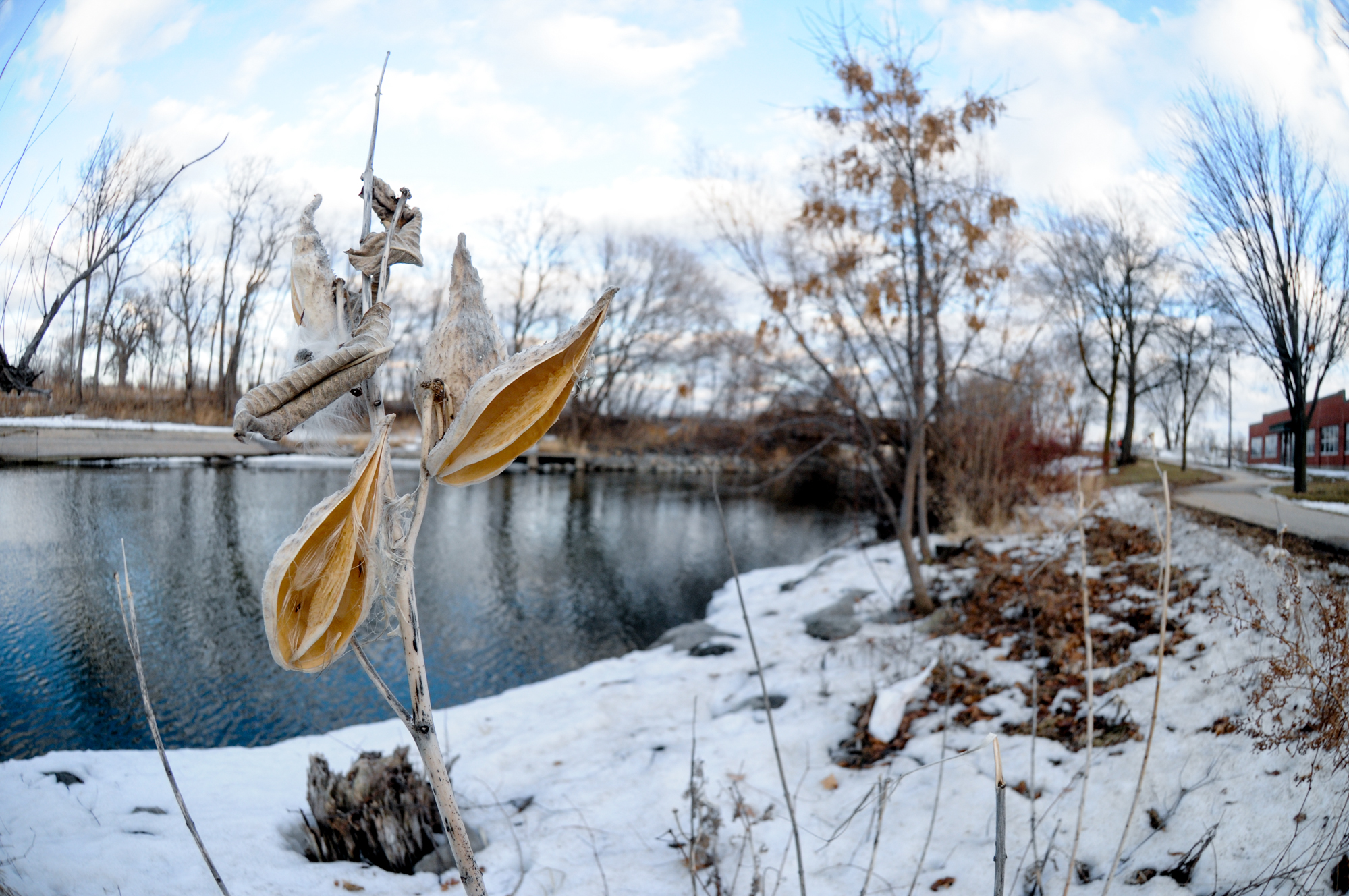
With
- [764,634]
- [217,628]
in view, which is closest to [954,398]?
[764,634]

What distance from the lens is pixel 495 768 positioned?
319cm

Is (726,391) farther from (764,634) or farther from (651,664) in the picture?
(651,664)

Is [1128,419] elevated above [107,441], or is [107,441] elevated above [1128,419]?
[1128,419]

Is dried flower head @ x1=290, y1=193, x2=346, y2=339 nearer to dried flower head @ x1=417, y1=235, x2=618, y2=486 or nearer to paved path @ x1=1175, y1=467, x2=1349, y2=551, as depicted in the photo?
dried flower head @ x1=417, y1=235, x2=618, y2=486

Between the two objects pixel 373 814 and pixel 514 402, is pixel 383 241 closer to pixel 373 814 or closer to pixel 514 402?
pixel 514 402

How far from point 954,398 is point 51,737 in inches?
376

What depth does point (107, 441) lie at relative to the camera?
131 cm

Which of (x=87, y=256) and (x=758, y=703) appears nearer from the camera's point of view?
(x=87, y=256)

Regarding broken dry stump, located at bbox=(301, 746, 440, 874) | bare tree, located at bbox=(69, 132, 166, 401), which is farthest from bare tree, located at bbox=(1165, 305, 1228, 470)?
broken dry stump, located at bbox=(301, 746, 440, 874)

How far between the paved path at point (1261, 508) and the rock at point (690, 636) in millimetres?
3811

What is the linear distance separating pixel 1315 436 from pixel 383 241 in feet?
6.27

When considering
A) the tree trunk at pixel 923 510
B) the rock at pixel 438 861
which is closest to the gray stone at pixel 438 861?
the rock at pixel 438 861

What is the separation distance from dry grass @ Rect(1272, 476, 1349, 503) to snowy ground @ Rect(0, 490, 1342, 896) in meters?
0.17

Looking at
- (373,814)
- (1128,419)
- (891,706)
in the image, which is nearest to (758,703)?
(891,706)
